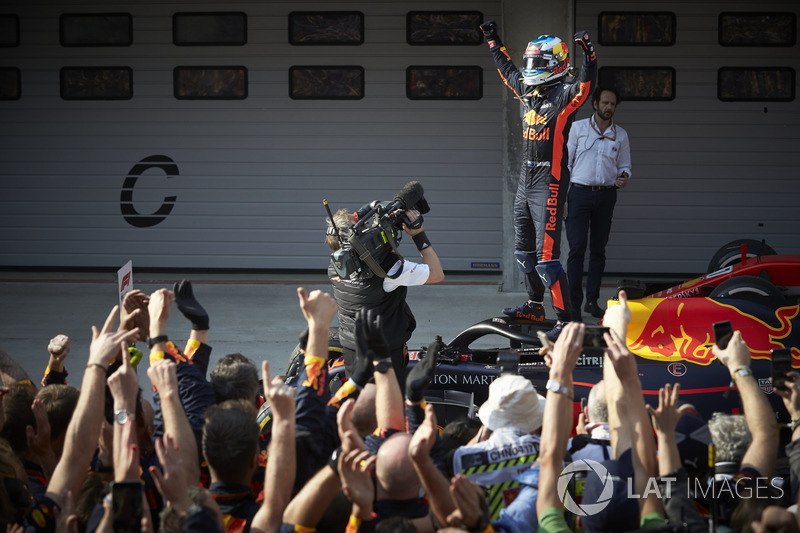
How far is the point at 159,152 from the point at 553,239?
657 centimetres

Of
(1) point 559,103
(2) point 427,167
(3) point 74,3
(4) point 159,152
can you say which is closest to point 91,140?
(4) point 159,152

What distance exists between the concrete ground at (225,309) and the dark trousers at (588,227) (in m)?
0.46

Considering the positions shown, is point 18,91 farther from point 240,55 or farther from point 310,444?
point 310,444

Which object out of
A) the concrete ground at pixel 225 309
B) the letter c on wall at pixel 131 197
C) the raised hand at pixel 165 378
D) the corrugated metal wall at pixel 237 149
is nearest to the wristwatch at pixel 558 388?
the raised hand at pixel 165 378

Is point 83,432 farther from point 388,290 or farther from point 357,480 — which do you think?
point 388,290

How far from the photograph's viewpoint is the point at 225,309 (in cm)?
1000

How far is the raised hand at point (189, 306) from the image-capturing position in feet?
14.4

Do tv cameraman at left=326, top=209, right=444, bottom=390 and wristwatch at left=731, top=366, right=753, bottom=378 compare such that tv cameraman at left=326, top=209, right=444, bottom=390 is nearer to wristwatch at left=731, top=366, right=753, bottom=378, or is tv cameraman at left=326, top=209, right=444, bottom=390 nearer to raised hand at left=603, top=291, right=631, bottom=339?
raised hand at left=603, top=291, right=631, bottom=339

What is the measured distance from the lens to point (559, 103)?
735 cm

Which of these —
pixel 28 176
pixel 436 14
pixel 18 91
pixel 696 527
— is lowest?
pixel 696 527

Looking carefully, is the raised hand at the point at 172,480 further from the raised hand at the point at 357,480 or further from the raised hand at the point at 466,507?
the raised hand at the point at 466,507

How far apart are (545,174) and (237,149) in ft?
18.6

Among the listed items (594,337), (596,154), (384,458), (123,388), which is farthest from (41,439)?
(596,154)


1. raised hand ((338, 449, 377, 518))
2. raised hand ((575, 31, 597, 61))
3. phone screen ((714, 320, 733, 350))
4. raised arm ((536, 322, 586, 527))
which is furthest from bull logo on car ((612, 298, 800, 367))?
raised hand ((338, 449, 377, 518))
